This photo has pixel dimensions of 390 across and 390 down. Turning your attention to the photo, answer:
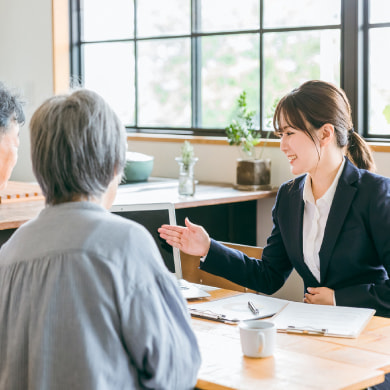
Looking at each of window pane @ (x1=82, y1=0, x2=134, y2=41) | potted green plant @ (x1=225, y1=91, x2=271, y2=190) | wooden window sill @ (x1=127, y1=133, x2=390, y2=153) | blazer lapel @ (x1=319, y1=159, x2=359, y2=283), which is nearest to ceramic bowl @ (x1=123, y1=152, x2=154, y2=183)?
wooden window sill @ (x1=127, y1=133, x2=390, y2=153)

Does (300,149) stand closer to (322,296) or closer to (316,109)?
(316,109)

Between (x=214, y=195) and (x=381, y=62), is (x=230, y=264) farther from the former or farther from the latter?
(x=381, y=62)

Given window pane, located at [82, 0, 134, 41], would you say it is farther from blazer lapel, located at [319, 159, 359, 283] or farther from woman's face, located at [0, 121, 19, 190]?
blazer lapel, located at [319, 159, 359, 283]

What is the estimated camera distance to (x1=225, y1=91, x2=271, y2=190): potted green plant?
150 inches

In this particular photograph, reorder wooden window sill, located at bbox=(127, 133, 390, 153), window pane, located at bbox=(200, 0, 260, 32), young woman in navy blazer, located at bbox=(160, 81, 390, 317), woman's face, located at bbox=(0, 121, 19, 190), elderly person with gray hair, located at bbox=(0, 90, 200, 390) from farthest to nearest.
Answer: window pane, located at bbox=(200, 0, 260, 32) < wooden window sill, located at bbox=(127, 133, 390, 153) < young woman in navy blazer, located at bbox=(160, 81, 390, 317) < woman's face, located at bbox=(0, 121, 19, 190) < elderly person with gray hair, located at bbox=(0, 90, 200, 390)

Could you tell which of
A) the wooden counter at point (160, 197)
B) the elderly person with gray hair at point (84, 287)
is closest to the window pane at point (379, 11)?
the wooden counter at point (160, 197)

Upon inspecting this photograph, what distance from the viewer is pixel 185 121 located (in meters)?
4.63

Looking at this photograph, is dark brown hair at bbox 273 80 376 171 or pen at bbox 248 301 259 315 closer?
pen at bbox 248 301 259 315

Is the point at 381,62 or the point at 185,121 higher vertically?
the point at 381,62

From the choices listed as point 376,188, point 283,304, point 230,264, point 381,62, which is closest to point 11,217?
point 230,264

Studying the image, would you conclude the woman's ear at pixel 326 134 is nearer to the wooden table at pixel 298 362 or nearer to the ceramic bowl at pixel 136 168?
the wooden table at pixel 298 362

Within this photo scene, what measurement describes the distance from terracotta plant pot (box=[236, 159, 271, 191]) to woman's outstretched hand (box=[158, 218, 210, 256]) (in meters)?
1.46

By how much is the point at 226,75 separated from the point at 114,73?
0.98 metres

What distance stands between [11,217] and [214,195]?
115 cm
